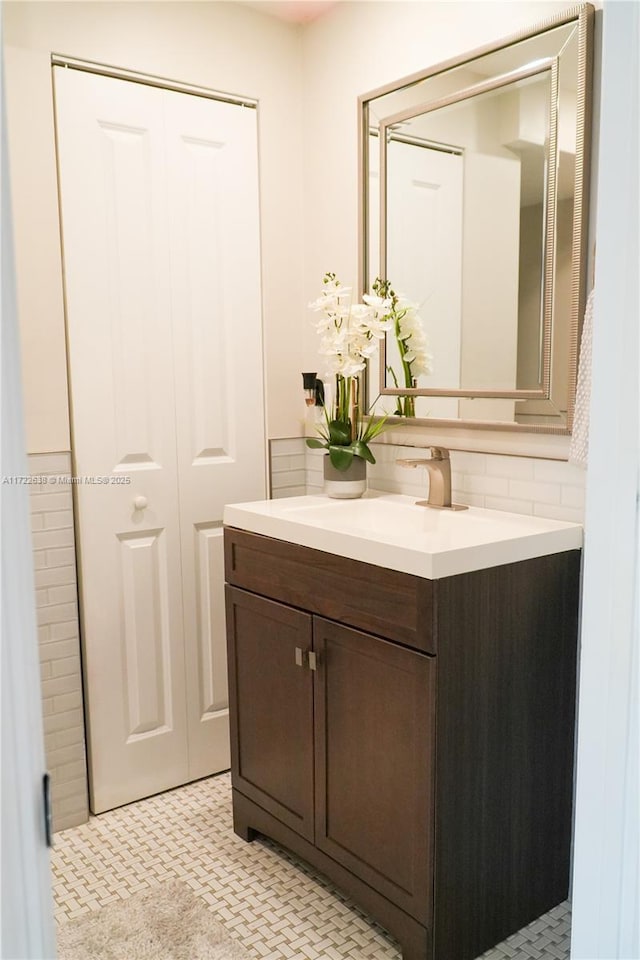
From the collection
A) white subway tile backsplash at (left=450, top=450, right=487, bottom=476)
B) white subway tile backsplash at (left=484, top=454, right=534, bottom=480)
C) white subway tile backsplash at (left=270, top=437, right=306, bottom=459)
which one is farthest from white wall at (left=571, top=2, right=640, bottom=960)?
white subway tile backsplash at (left=270, top=437, right=306, bottom=459)

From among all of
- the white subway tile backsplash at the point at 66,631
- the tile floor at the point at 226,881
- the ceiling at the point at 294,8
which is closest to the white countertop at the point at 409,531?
the white subway tile backsplash at the point at 66,631

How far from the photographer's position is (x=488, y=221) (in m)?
2.18

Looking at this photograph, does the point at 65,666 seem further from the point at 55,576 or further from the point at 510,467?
the point at 510,467

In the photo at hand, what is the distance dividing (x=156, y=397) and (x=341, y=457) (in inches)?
24.8

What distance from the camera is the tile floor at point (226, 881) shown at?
198cm

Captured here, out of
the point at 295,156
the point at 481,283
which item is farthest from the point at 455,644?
the point at 295,156

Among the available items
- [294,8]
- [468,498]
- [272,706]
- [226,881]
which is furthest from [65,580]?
[294,8]

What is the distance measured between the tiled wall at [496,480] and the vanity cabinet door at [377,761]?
584mm

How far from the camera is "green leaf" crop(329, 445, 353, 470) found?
8.06 feet

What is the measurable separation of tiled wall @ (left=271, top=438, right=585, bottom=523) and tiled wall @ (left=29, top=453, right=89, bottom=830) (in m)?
0.77

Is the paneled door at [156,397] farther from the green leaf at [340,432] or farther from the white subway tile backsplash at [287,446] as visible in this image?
the green leaf at [340,432]

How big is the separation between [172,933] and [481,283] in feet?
6.01

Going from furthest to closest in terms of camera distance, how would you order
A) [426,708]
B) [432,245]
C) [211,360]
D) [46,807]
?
[211,360] → [432,245] → [426,708] → [46,807]

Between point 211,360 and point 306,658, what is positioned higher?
point 211,360
